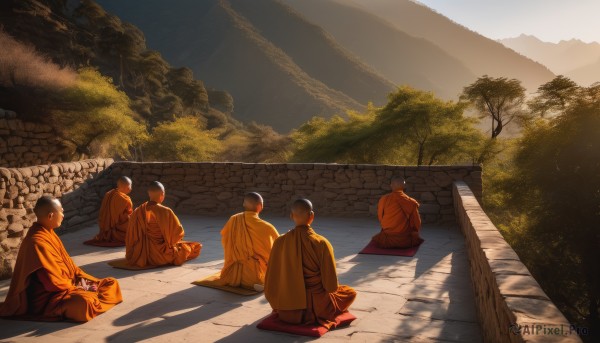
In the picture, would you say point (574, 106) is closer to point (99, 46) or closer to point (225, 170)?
point (225, 170)

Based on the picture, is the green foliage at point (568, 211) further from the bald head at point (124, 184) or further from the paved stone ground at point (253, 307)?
the bald head at point (124, 184)

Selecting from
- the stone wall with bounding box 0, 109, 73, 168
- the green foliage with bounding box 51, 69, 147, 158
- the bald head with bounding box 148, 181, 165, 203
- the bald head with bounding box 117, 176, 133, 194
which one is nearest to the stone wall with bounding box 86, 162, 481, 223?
the bald head with bounding box 117, 176, 133, 194

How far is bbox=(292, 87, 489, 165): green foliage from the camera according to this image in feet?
84.2

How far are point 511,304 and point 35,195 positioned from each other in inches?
314

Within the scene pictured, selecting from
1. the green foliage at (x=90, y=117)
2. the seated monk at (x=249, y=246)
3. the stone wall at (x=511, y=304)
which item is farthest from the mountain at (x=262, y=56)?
the stone wall at (x=511, y=304)

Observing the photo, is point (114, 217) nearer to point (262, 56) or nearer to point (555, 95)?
point (555, 95)

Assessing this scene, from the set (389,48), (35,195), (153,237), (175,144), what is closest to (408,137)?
(175,144)

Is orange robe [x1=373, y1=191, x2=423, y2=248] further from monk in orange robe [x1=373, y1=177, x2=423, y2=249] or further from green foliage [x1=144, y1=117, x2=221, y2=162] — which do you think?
green foliage [x1=144, y1=117, x2=221, y2=162]

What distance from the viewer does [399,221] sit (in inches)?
295

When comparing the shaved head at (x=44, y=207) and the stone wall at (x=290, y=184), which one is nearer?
the shaved head at (x=44, y=207)

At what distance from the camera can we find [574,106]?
17.6 metres

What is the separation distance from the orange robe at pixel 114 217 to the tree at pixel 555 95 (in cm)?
2064

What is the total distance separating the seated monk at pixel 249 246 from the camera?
18.1 feet

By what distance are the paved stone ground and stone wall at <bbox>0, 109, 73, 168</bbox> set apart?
1635cm
